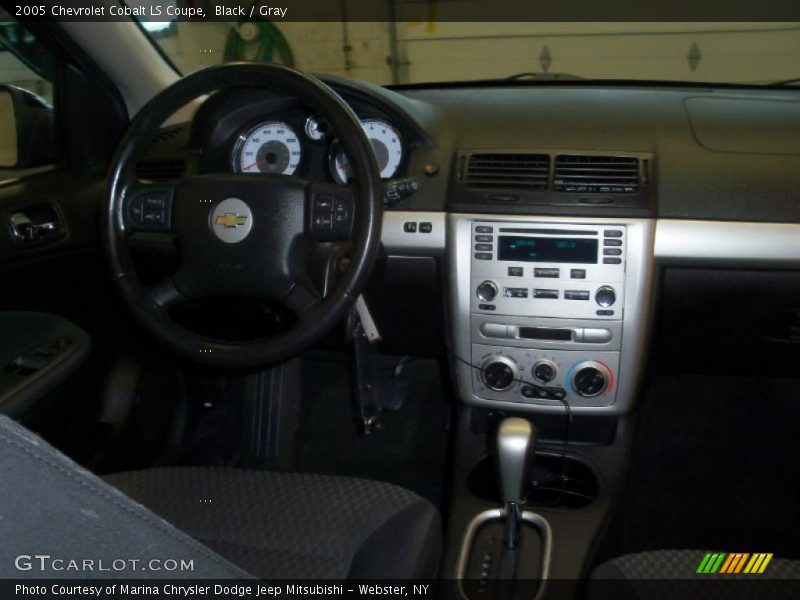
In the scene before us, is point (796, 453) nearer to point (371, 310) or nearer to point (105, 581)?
point (371, 310)

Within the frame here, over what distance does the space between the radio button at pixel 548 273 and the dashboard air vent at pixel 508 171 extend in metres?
0.18

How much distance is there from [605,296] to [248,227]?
789mm

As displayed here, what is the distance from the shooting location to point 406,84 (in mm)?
2146

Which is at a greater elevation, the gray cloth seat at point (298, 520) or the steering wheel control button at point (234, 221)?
the steering wheel control button at point (234, 221)

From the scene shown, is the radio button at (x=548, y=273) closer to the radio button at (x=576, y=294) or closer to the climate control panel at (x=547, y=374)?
the radio button at (x=576, y=294)

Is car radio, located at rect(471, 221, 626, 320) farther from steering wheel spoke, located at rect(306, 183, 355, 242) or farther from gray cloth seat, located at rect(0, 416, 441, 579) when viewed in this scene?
gray cloth seat, located at rect(0, 416, 441, 579)

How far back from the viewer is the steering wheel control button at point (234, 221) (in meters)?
1.37

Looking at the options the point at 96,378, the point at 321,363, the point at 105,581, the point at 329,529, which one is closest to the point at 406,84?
the point at 321,363

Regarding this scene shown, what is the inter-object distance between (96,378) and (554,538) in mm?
1222

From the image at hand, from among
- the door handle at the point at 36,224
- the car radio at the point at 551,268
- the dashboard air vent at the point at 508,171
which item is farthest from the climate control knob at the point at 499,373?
the door handle at the point at 36,224

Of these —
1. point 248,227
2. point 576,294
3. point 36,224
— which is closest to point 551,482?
point 576,294

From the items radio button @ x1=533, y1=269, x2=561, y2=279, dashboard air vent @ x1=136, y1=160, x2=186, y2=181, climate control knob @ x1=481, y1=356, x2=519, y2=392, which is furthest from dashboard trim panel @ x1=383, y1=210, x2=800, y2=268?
dashboard air vent @ x1=136, y1=160, x2=186, y2=181

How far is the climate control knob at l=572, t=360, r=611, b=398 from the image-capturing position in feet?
5.52

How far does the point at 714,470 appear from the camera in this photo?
2.16m
